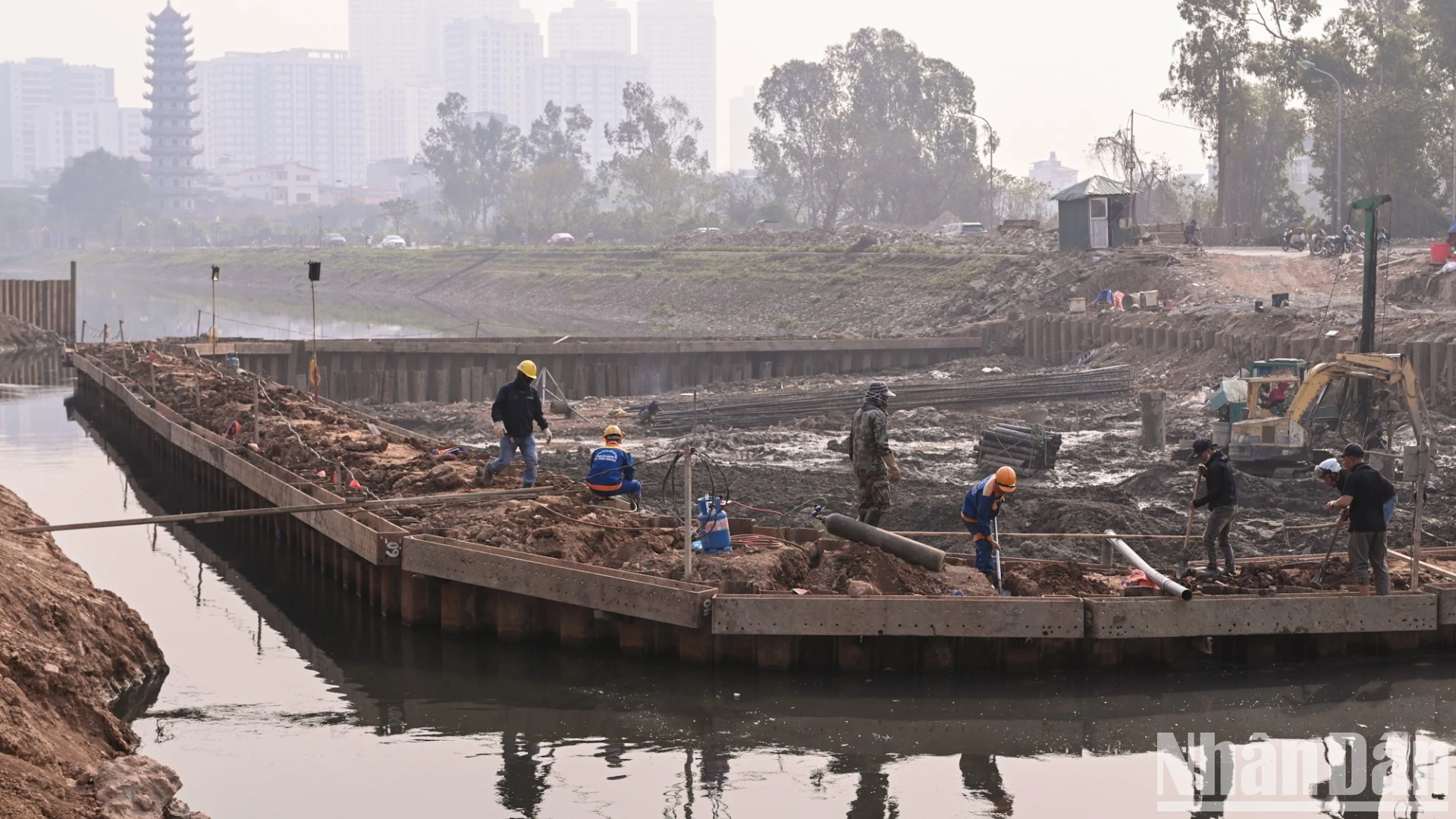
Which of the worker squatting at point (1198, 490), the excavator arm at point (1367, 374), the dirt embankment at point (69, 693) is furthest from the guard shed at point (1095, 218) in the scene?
the dirt embankment at point (69, 693)

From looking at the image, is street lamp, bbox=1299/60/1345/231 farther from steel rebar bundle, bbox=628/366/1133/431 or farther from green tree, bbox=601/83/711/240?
green tree, bbox=601/83/711/240

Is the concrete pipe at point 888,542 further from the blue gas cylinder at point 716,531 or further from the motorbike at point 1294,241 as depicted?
the motorbike at point 1294,241

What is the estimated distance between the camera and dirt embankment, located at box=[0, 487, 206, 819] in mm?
10367

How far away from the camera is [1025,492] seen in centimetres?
2389

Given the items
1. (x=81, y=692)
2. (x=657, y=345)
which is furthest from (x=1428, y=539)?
(x=657, y=345)

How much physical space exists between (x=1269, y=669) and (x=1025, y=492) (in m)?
8.51

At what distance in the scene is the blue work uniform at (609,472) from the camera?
719 inches

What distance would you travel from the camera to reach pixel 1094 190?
56.4 m

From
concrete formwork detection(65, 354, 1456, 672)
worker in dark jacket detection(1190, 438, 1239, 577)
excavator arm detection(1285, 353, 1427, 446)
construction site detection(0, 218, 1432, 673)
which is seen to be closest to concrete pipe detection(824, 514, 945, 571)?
construction site detection(0, 218, 1432, 673)

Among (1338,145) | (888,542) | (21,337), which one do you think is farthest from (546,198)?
(888,542)

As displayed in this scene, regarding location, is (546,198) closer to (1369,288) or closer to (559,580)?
(1369,288)

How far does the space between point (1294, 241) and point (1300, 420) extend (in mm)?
33649

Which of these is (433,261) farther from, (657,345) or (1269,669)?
(1269,669)

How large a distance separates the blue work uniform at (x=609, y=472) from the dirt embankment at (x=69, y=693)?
5.12 metres
